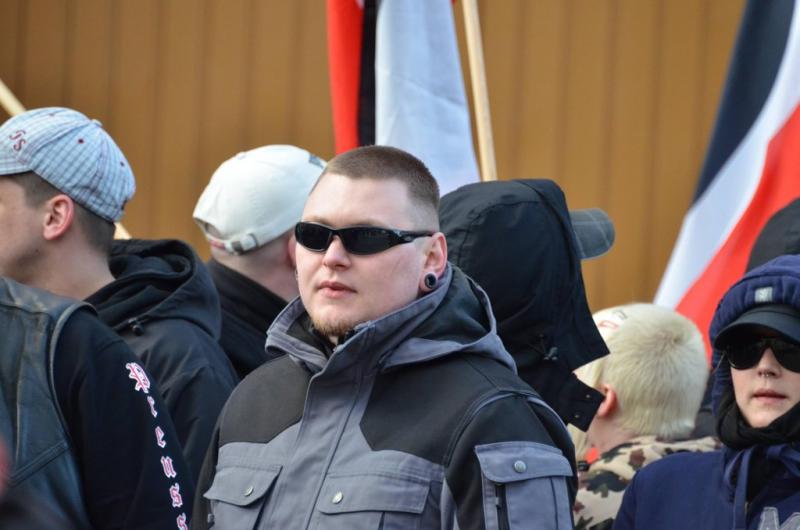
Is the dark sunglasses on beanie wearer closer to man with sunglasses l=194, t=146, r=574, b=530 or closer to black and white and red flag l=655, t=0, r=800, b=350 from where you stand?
man with sunglasses l=194, t=146, r=574, b=530

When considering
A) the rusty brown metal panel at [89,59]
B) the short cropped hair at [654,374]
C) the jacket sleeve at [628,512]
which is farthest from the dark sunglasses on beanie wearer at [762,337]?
the rusty brown metal panel at [89,59]

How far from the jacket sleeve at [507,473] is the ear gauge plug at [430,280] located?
0.96ft

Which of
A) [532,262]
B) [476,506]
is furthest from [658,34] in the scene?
[476,506]

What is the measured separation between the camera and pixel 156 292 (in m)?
3.64

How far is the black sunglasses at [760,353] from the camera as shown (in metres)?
3.08

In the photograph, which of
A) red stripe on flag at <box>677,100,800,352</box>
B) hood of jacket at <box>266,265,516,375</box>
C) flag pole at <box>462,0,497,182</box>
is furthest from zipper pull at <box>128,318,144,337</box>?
red stripe on flag at <box>677,100,800,352</box>

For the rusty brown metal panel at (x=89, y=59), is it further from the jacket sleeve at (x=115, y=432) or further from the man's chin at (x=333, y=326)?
the man's chin at (x=333, y=326)

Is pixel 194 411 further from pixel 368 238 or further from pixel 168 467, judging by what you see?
pixel 368 238

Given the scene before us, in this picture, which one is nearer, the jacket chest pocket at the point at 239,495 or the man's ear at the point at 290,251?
the jacket chest pocket at the point at 239,495

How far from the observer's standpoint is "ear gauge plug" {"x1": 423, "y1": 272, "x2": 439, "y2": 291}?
259cm

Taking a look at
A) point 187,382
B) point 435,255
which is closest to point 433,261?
point 435,255

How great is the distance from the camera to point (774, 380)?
309 centimetres

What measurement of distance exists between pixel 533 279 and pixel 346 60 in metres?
2.85

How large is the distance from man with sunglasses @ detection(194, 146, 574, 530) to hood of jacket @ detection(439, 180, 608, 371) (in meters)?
0.44
